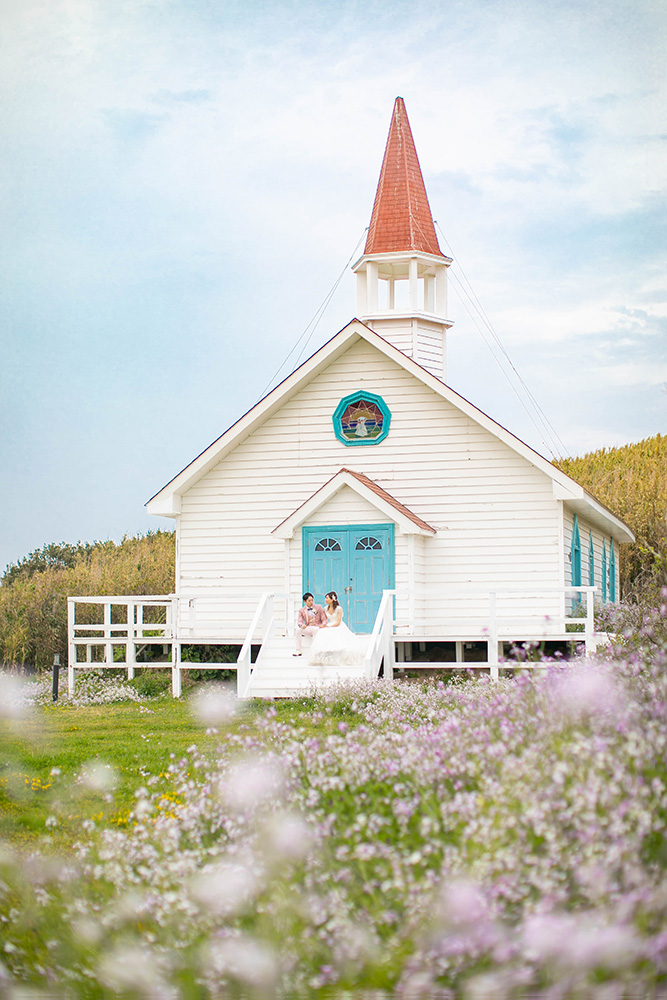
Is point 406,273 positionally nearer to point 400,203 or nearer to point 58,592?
point 400,203

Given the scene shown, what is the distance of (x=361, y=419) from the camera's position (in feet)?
66.8

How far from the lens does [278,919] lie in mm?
4242

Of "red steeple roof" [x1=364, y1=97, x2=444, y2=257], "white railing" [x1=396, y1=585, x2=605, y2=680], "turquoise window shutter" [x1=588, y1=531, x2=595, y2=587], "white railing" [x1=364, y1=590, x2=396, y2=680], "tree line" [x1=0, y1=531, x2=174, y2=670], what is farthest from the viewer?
"tree line" [x1=0, y1=531, x2=174, y2=670]

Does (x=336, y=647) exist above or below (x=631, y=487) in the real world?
below

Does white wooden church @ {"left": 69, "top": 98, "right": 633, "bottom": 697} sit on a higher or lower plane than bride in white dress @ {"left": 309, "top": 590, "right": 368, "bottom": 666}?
higher

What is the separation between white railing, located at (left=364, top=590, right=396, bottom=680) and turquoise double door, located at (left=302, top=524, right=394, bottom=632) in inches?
→ 19.9

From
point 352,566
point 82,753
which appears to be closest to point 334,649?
point 352,566

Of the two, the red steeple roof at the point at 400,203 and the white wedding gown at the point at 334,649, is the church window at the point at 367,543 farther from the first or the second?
the red steeple roof at the point at 400,203

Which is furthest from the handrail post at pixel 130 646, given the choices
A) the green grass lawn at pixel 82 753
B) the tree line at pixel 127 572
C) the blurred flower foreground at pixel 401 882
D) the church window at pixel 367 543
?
the blurred flower foreground at pixel 401 882

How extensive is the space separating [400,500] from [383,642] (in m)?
3.39

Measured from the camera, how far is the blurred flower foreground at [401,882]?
3.89m

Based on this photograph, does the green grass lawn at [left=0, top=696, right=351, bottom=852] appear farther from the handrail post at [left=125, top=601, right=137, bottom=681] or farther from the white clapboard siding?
the white clapboard siding

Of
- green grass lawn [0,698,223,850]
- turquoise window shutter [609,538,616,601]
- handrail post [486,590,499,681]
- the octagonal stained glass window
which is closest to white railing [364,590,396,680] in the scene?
handrail post [486,590,499,681]

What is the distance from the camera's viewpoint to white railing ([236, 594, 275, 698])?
55.2 ft
